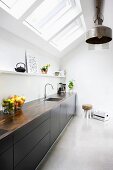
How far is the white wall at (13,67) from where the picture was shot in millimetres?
2447

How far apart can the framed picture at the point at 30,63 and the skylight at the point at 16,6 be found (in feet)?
2.93

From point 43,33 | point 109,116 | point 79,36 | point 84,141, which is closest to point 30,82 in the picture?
point 43,33

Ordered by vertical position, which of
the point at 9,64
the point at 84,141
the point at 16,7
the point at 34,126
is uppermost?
the point at 16,7

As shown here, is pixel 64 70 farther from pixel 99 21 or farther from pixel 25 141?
pixel 25 141

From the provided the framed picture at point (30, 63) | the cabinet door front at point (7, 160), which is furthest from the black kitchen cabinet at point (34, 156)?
the framed picture at point (30, 63)

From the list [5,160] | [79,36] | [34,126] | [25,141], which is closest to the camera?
[5,160]

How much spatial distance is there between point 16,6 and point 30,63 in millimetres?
1181

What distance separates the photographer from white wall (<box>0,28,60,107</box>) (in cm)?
245

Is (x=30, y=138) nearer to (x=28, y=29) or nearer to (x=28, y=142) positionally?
(x=28, y=142)

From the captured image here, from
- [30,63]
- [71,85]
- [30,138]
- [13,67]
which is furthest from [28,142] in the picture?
[71,85]

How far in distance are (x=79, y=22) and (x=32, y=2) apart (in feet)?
6.58

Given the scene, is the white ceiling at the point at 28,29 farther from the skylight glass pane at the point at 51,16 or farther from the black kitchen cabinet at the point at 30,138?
the black kitchen cabinet at the point at 30,138

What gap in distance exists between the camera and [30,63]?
3.26 metres

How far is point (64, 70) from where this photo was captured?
5512 mm
